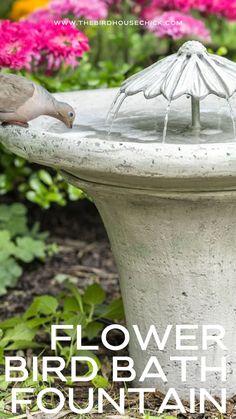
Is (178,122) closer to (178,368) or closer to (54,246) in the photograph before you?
(178,368)

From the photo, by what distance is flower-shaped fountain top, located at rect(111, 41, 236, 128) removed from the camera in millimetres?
2611

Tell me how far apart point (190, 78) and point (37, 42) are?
109 cm

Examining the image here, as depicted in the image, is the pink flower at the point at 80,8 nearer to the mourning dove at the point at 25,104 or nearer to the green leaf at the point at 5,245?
the green leaf at the point at 5,245

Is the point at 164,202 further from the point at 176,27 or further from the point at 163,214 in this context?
the point at 176,27

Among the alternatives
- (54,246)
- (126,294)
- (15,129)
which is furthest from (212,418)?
(54,246)

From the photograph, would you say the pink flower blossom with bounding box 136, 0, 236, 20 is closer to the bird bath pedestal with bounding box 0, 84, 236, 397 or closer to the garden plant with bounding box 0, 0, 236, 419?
the garden plant with bounding box 0, 0, 236, 419

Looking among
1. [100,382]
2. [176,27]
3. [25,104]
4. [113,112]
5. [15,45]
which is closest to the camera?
[25,104]

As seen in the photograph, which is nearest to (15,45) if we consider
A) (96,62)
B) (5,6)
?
(96,62)

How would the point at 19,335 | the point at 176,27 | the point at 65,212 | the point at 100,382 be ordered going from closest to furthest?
the point at 100,382
the point at 19,335
the point at 176,27
the point at 65,212

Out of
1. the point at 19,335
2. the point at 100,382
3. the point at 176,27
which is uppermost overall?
the point at 176,27

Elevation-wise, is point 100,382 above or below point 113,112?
below

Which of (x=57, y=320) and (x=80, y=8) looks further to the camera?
(x=80, y=8)

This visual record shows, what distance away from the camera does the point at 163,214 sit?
8.70ft

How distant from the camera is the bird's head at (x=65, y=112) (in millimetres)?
2898
